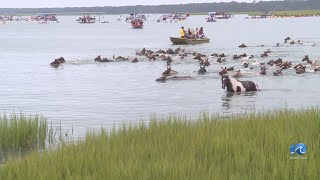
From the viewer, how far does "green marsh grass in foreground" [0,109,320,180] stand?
28.2 ft

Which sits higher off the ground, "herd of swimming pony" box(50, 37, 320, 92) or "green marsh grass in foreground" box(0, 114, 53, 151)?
"green marsh grass in foreground" box(0, 114, 53, 151)

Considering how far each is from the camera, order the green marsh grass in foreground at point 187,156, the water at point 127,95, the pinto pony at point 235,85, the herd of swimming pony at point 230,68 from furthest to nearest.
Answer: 1. the herd of swimming pony at point 230,68
2. the pinto pony at point 235,85
3. the water at point 127,95
4. the green marsh grass in foreground at point 187,156

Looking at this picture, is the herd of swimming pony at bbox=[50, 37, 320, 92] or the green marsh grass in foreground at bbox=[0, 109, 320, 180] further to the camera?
the herd of swimming pony at bbox=[50, 37, 320, 92]

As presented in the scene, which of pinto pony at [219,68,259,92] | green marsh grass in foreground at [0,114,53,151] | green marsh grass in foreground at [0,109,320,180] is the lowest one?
pinto pony at [219,68,259,92]

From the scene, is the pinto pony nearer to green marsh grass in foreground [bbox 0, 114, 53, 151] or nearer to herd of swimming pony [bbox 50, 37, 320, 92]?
herd of swimming pony [bbox 50, 37, 320, 92]

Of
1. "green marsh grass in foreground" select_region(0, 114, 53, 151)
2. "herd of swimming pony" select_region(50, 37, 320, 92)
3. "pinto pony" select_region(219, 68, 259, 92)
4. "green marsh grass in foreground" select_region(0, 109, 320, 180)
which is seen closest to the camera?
"green marsh grass in foreground" select_region(0, 109, 320, 180)

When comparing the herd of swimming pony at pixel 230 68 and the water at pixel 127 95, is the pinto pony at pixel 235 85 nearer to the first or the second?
the herd of swimming pony at pixel 230 68

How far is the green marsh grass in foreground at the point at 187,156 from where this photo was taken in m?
8.59

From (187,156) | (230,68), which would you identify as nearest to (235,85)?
(230,68)

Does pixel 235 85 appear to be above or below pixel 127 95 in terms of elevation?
above

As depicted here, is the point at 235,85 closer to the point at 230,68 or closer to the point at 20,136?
the point at 230,68

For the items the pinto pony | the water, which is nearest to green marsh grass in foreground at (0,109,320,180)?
the water

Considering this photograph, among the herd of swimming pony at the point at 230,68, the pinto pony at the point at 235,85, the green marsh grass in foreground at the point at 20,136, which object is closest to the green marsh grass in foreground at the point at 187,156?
the green marsh grass in foreground at the point at 20,136

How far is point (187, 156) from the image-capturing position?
32.3 feet
